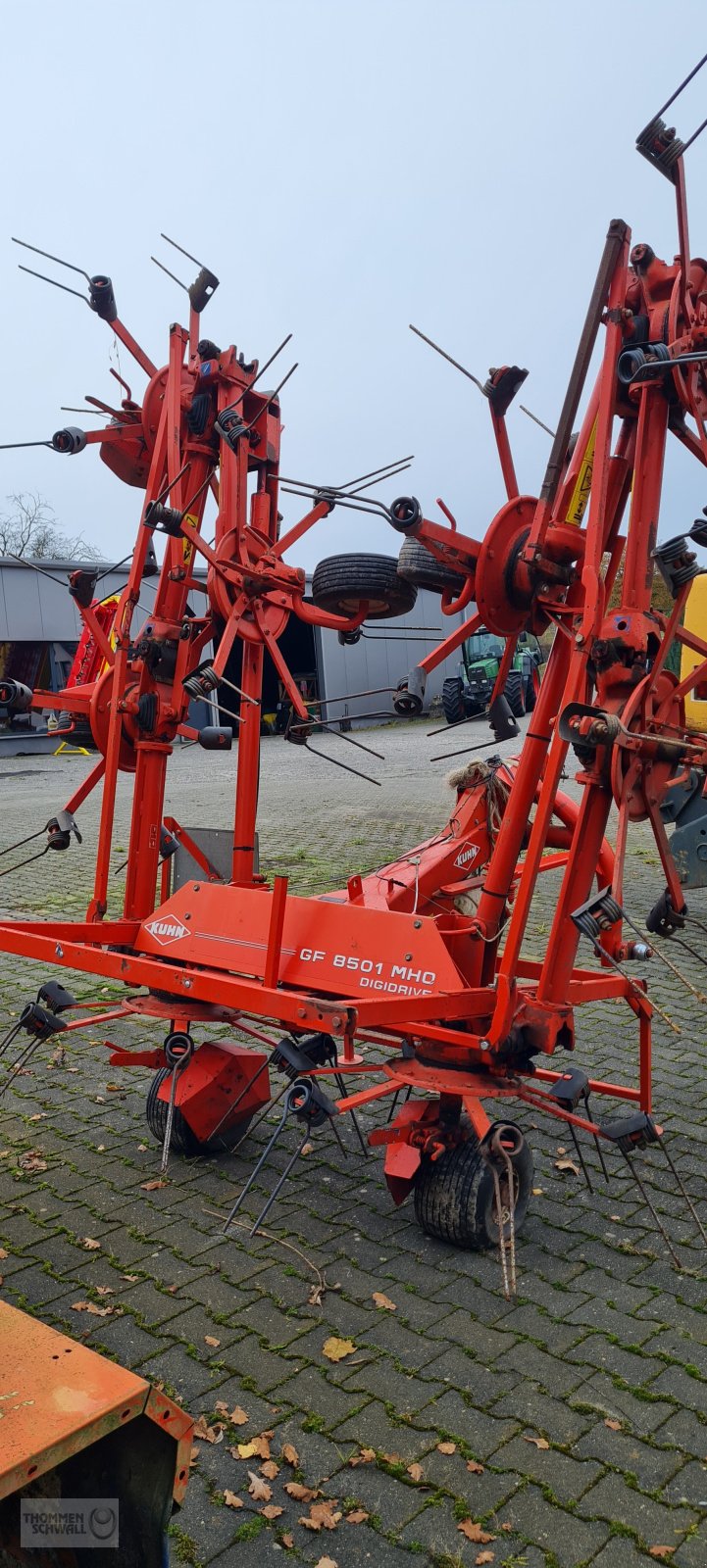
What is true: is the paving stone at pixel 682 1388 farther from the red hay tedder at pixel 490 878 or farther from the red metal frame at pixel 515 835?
the red metal frame at pixel 515 835

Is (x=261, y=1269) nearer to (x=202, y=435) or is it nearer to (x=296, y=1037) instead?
(x=296, y=1037)

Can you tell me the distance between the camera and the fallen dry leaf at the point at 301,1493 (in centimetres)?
294

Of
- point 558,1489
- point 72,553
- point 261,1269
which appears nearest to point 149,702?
point 261,1269

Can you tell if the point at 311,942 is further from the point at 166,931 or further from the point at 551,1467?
the point at 551,1467

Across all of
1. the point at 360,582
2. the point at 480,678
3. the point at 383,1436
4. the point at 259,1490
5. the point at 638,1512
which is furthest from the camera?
the point at 480,678

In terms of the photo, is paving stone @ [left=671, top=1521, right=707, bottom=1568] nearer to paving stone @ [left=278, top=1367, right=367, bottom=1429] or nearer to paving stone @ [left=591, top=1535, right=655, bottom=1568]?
paving stone @ [left=591, top=1535, right=655, bottom=1568]

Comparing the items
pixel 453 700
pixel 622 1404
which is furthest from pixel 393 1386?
pixel 453 700

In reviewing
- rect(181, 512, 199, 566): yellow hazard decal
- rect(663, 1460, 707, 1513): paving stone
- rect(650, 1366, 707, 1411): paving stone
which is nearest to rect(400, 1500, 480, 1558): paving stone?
rect(663, 1460, 707, 1513): paving stone

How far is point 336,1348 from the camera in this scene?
3588 millimetres

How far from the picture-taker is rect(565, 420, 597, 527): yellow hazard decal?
435cm

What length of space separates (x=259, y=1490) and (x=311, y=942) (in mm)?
2068

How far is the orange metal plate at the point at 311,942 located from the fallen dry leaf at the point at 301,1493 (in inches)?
63.8

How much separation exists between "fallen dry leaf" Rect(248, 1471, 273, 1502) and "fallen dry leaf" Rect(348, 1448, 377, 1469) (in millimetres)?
235

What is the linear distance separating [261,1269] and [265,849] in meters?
8.79
